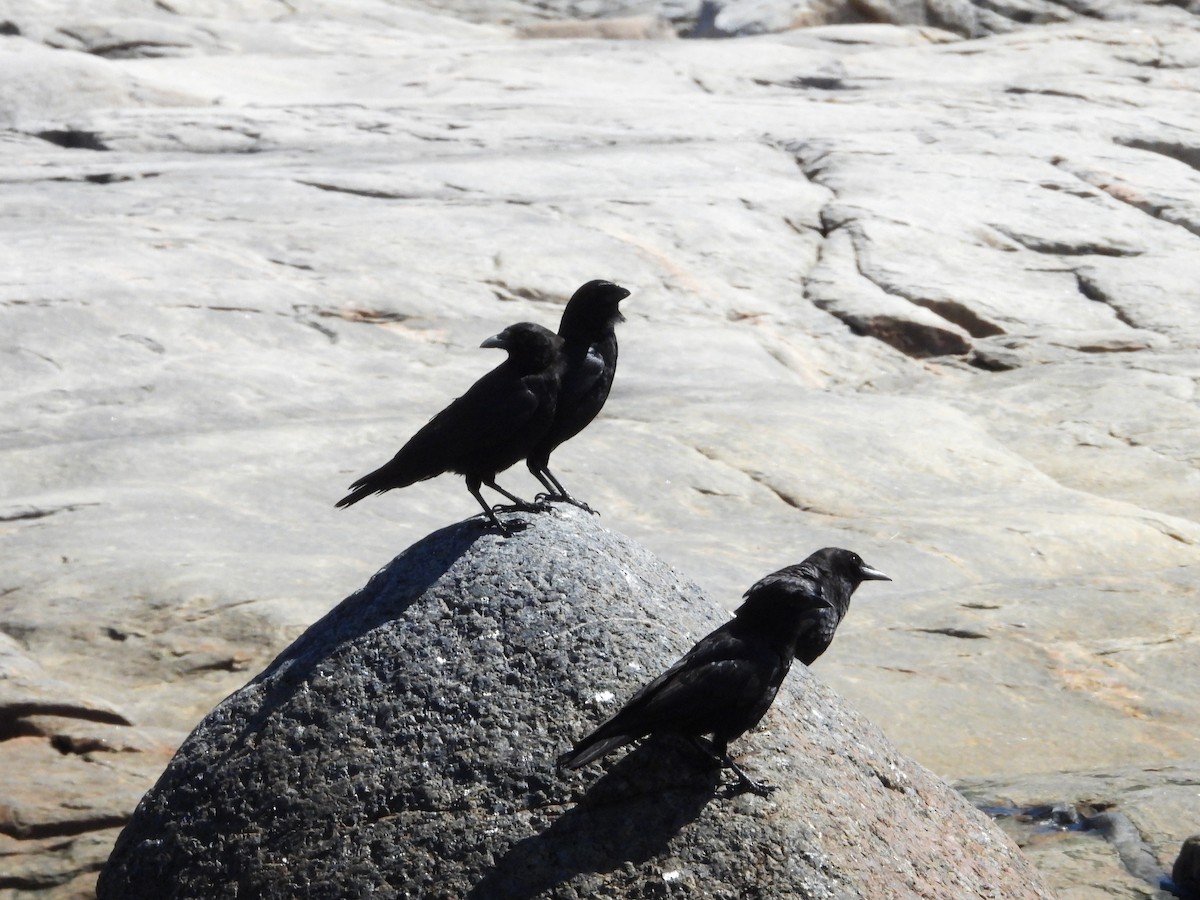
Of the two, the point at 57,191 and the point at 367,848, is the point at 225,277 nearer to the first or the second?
the point at 57,191

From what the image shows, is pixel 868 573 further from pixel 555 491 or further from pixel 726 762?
pixel 726 762

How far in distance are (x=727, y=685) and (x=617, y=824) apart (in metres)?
0.47

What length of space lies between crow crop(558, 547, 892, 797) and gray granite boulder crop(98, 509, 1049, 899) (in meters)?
0.15

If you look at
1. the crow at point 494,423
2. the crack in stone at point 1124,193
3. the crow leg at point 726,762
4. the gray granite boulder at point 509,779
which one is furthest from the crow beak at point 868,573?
the crack in stone at point 1124,193

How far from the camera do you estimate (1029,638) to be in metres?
7.55

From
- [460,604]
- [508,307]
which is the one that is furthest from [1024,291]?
[460,604]

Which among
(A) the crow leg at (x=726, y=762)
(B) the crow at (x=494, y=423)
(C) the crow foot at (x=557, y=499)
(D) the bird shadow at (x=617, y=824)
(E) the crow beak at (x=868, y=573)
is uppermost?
(B) the crow at (x=494, y=423)

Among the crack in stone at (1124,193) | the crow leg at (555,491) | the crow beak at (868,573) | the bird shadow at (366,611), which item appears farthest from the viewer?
the crack in stone at (1124,193)

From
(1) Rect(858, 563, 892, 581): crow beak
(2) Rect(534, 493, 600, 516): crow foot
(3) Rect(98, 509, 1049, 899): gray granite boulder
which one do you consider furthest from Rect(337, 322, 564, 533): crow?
(1) Rect(858, 563, 892, 581): crow beak

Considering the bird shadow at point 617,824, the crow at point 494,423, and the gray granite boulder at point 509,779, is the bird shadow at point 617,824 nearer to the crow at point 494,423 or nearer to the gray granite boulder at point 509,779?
the gray granite boulder at point 509,779

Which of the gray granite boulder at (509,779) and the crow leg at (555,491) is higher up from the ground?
the crow leg at (555,491)

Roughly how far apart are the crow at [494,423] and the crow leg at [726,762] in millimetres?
990

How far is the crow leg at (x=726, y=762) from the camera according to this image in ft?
12.7

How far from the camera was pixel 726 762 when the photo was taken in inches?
154
